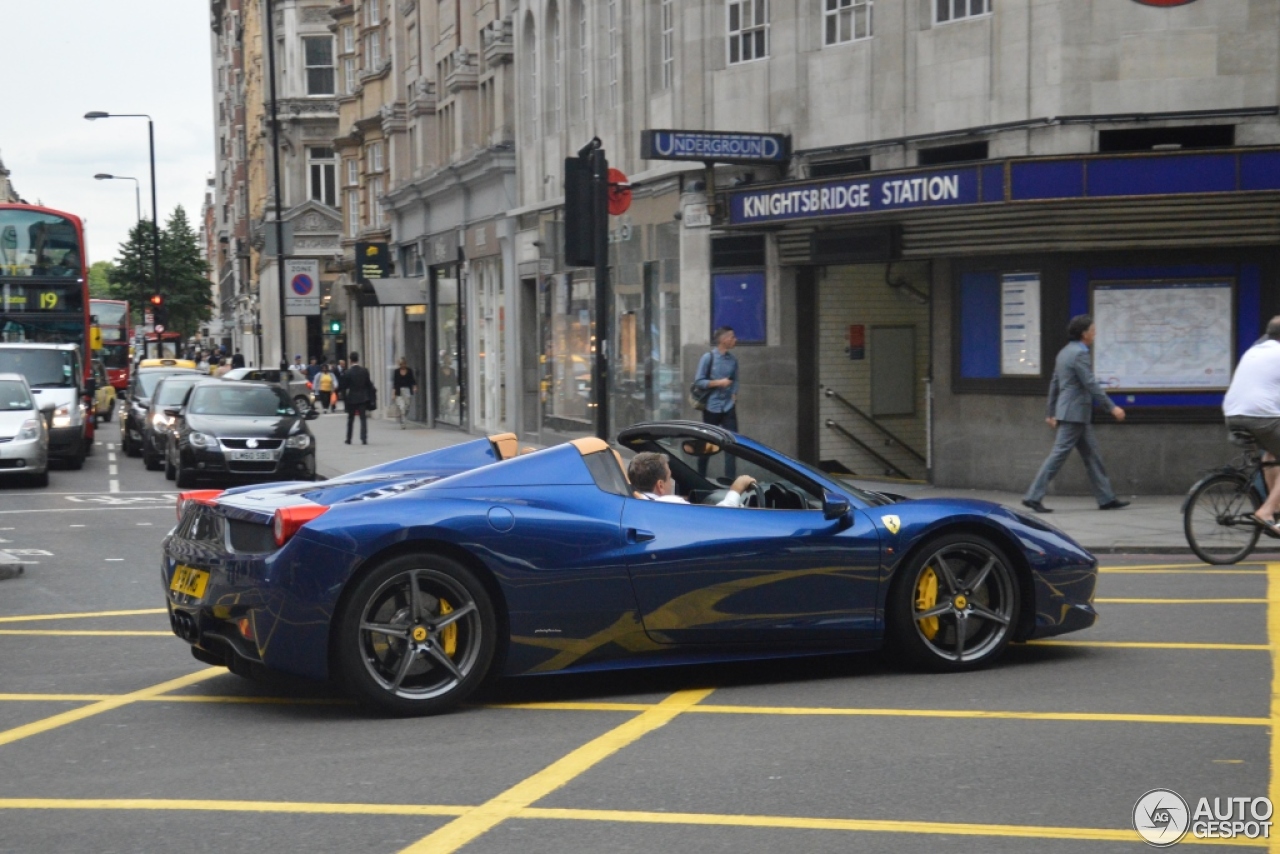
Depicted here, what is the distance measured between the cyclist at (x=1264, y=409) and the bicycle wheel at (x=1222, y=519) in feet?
0.43

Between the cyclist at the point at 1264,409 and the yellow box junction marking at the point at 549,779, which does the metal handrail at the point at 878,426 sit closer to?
the cyclist at the point at 1264,409

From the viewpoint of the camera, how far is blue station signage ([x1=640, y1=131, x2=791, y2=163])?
63.0 feet

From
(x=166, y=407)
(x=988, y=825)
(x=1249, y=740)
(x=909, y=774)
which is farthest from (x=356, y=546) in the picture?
(x=166, y=407)

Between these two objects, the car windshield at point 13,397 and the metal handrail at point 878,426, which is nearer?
the metal handrail at point 878,426

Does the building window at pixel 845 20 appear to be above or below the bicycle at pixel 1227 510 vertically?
above

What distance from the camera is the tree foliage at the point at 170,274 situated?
99.9 metres

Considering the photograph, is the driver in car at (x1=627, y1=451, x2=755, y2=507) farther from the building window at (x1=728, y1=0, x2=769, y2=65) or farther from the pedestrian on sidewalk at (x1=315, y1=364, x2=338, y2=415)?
the pedestrian on sidewalk at (x1=315, y1=364, x2=338, y2=415)

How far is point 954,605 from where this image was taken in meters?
7.77

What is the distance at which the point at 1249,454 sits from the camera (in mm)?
12305

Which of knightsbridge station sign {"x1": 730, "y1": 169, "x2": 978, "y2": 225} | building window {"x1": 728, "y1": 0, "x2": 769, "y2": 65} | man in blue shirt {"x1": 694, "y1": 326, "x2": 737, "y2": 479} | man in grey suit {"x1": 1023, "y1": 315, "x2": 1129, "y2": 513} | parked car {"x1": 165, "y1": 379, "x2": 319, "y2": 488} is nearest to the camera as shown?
man in grey suit {"x1": 1023, "y1": 315, "x2": 1129, "y2": 513}

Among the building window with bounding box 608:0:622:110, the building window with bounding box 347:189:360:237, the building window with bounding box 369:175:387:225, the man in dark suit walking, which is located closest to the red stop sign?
the building window with bounding box 608:0:622:110

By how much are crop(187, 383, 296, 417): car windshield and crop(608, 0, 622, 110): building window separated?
688 cm

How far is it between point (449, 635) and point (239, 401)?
17.3 metres

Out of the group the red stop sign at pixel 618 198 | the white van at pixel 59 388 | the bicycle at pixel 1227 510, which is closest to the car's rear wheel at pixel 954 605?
the bicycle at pixel 1227 510
